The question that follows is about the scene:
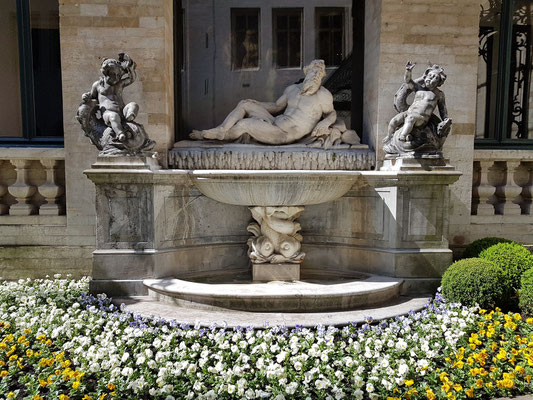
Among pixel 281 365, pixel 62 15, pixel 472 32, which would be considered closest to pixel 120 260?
pixel 281 365

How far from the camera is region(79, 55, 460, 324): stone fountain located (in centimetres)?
521

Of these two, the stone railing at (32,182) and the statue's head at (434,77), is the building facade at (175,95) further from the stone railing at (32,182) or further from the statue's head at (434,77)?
the statue's head at (434,77)

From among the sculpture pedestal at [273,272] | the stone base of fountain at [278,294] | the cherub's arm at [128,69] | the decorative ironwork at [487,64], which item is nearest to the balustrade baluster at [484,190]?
the decorative ironwork at [487,64]

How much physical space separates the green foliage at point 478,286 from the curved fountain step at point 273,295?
28.9 inches

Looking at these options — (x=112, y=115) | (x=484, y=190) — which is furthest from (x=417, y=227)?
(x=112, y=115)

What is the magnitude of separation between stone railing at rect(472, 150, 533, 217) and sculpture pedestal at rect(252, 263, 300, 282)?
3424 millimetres

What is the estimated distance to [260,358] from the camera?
3648 mm

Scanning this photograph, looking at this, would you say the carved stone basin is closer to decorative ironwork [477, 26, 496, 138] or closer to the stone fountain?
the stone fountain

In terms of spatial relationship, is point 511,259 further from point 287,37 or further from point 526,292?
point 287,37

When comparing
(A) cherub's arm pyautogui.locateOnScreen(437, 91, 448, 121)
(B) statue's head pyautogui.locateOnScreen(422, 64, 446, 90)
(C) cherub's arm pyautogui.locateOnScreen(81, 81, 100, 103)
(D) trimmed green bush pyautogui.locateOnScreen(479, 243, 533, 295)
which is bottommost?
(D) trimmed green bush pyautogui.locateOnScreen(479, 243, 533, 295)

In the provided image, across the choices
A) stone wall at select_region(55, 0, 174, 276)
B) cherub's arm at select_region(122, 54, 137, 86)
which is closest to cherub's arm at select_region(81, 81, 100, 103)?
cherub's arm at select_region(122, 54, 137, 86)

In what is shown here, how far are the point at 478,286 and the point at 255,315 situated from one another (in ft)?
8.92

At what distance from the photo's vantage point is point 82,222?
637 cm

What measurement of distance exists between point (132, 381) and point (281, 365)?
4.33ft
